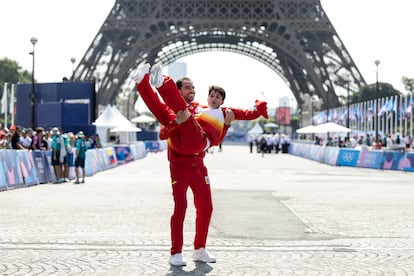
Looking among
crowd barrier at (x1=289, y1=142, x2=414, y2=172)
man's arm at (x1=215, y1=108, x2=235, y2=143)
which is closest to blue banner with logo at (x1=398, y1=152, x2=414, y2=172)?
crowd barrier at (x1=289, y1=142, x2=414, y2=172)

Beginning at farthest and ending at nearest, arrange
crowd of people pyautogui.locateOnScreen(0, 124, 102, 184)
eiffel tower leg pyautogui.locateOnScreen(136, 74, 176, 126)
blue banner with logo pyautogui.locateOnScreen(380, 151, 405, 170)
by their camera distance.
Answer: blue banner with logo pyautogui.locateOnScreen(380, 151, 405, 170) < crowd of people pyautogui.locateOnScreen(0, 124, 102, 184) < eiffel tower leg pyautogui.locateOnScreen(136, 74, 176, 126)

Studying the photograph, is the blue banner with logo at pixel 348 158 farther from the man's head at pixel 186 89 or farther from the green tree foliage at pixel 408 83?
the green tree foliage at pixel 408 83

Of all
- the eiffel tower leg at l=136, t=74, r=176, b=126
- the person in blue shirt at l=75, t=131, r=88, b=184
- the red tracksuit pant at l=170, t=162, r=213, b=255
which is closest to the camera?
the eiffel tower leg at l=136, t=74, r=176, b=126

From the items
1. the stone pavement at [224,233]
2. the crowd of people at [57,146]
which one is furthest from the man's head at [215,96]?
the crowd of people at [57,146]

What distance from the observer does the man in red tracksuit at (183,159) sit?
6945 mm

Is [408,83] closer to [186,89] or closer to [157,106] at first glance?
[186,89]

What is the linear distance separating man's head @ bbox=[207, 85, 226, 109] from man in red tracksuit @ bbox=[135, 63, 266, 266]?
13cm

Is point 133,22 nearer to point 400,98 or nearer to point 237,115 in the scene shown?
point 400,98

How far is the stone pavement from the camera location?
23.3 ft

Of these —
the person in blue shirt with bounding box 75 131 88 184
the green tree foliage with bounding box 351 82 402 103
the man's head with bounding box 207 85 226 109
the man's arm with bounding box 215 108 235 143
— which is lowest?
the person in blue shirt with bounding box 75 131 88 184

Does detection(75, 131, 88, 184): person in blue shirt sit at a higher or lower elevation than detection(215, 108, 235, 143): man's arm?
lower

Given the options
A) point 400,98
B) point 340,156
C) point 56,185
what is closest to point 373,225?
point 56,185

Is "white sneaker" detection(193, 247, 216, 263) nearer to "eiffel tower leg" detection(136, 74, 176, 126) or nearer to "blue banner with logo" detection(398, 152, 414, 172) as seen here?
"eiffel tower leg" detection(136, 74, 176, 126)

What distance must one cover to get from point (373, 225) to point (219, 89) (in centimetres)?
422
